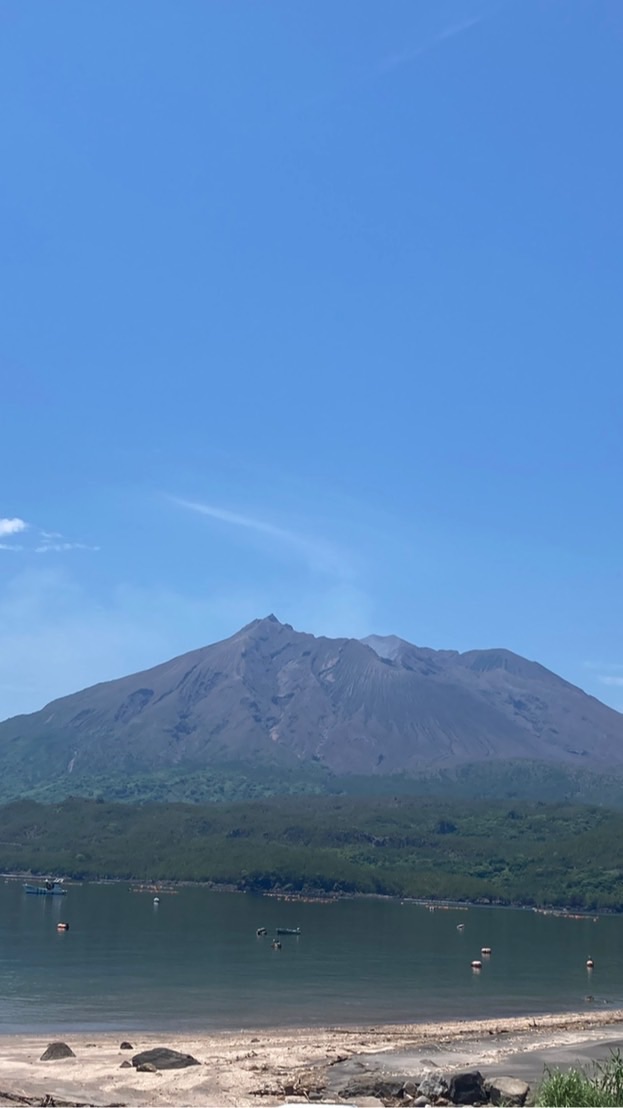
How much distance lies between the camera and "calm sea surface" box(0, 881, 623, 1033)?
6219 centimetres

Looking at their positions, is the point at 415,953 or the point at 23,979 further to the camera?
the point at 415,953

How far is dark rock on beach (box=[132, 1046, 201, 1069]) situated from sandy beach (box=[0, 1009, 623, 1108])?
572 millimetres

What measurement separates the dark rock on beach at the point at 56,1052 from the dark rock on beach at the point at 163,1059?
11.3ft

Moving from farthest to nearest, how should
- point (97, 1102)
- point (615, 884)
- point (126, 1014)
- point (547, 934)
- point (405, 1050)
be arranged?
1. point (615, 884)
2. point (547, 934)
3. point (126, 1014)
4. point (405, 1050)
5. point (97, 1102)

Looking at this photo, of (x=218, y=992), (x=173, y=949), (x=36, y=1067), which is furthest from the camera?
(x=173, y=949)

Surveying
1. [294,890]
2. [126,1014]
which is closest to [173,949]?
[126,1014]

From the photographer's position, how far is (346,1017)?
6116 cm

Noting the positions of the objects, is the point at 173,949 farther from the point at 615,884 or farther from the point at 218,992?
the point at 615,884

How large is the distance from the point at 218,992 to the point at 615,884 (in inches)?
5193

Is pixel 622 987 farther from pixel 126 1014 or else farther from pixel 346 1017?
pixel 126 1014

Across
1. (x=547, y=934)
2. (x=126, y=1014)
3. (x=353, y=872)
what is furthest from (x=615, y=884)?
(x=126, y=1014)

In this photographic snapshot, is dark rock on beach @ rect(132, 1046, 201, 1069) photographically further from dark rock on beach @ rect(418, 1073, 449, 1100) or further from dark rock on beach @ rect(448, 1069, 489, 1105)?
dark rock on beach @ rect(448, 1069, 489, 1105)

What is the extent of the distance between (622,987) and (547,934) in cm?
4916

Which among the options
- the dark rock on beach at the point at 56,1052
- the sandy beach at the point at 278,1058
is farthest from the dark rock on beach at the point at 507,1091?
the dark rock on beach at the point at 56,1052
